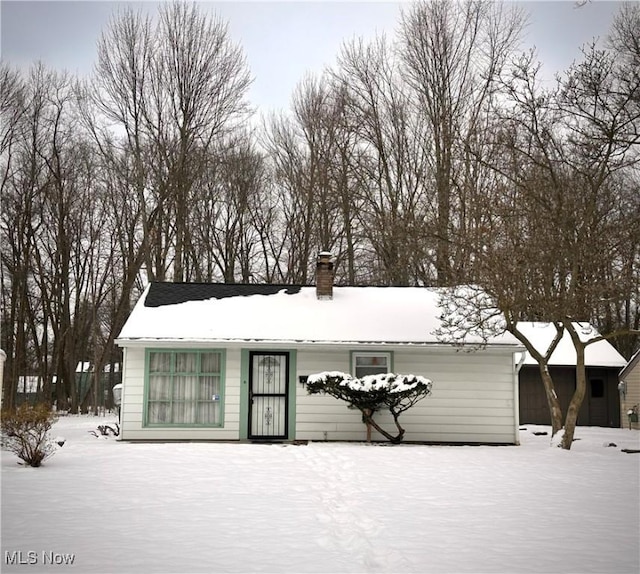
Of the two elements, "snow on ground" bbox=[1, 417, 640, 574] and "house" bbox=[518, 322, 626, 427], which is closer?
"snow on ground" bbox=[1, 417, 640, 574]

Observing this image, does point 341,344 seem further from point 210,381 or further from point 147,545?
point 147,545

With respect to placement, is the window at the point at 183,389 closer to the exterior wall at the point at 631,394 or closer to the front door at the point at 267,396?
the front door at the point at 267,396

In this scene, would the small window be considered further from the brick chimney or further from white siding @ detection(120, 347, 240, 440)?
white siding @ detection(120, 347, 240, 440)

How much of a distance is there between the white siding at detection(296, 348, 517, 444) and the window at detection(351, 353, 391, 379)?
219 mm

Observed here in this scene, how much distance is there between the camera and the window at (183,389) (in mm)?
14930

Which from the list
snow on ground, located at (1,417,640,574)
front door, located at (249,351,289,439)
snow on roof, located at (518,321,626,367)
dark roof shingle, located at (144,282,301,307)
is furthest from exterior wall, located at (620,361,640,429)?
front door, located at (249,351,289,439)

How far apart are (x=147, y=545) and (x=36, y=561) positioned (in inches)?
36.0

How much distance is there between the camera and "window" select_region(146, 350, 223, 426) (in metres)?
14.9

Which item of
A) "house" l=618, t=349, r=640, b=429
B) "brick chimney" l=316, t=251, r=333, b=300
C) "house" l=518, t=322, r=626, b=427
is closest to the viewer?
"brick chimney" l=316, t=251, r=333, b=300

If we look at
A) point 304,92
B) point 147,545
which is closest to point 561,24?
point 147,545

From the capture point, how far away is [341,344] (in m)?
15.0

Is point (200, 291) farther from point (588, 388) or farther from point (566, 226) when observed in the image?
point (588, 388)

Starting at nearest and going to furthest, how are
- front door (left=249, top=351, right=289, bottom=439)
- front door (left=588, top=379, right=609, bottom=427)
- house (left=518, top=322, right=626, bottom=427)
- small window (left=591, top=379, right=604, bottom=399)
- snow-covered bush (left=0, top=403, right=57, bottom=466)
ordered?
snow-covered bush (left=0, top=403, right=57, bottom=466) → front door (left=249, top=351, right=289, bottom=439) → house (left=518, top=322, right=626, bottom=427) → front door (left=588, top=379, right=609, bottom=427) → small window (left=591, top=379, right=604, bottom=399)

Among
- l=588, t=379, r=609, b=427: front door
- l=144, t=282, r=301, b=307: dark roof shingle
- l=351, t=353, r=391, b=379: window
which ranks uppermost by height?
l=144, t=282, r=301, b=307: dark roof shingle
